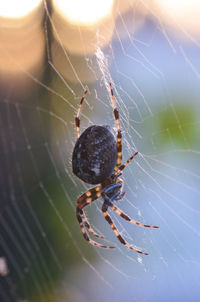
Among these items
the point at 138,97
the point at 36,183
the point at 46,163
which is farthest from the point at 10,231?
the point at 138,97

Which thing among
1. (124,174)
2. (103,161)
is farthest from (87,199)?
(103,161)

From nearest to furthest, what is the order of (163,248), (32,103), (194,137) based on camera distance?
(163,248) < (194,137) < (32,103)

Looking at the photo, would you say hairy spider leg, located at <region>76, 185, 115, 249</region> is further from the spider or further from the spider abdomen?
the spider abdomen

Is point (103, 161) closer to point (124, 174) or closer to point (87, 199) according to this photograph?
point (124, 174)

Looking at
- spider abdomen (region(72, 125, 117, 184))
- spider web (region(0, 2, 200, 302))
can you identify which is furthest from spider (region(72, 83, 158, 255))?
spider web (region(0, 2, 200, 302))

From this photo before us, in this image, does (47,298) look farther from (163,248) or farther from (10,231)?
(163,248)

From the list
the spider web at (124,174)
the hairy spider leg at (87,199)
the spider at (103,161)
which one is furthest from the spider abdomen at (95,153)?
the hairy spider leg at (87,199)
